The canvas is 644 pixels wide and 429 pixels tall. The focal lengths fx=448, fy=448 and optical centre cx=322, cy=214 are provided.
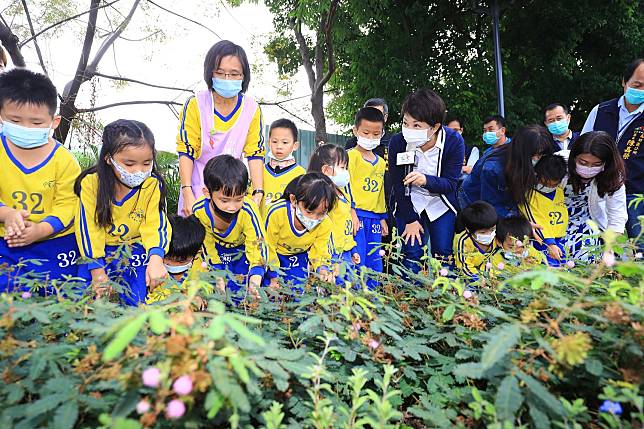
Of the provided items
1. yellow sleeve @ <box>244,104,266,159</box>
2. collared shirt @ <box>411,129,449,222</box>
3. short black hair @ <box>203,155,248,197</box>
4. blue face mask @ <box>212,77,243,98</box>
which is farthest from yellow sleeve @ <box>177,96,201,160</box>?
collared shirt @ <box>411,129,449,222</box>

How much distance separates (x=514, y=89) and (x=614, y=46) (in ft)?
8.10

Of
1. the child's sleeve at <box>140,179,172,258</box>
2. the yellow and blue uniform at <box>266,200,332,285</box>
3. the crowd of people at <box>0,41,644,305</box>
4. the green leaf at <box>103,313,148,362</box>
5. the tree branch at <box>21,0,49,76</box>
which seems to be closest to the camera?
the green leaf at <box>103,313,148,362</box>

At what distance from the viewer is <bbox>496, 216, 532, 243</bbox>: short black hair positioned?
3.41 m

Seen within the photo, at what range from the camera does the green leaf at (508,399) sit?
0.96 meters

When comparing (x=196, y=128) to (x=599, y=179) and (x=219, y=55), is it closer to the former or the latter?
(x=219, y=55)

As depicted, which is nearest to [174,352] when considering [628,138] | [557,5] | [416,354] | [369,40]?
[416,354]

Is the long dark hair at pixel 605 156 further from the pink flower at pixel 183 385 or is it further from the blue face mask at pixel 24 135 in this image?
the blue face mask at pixel 24 135

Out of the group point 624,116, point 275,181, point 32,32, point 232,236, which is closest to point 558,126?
point 624,116

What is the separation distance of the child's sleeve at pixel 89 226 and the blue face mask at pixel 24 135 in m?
0.30

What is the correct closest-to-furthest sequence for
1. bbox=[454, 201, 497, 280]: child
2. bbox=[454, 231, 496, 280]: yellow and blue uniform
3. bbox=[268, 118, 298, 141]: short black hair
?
1. bbox=[454, 231, 496, 280]: yellow and blue uniform
2. bbox=[454, 201, 497, 280]: child
3. bbox=[268, 118, 298, 141]: short black hair

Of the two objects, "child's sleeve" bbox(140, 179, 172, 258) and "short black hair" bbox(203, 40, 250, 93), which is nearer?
"child's sleeve" bbox(140, 179, 172, 258)

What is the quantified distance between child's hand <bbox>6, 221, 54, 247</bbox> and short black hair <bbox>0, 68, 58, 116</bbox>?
0.62 m

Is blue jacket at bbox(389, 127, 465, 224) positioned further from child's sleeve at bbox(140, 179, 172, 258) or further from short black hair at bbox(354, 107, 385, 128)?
child's sleeve at bbox(140, 179, 172, 258)

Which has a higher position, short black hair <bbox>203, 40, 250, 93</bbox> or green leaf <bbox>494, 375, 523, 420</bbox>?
short black hair <bbox>203, 40, 250, 93</bbox>
